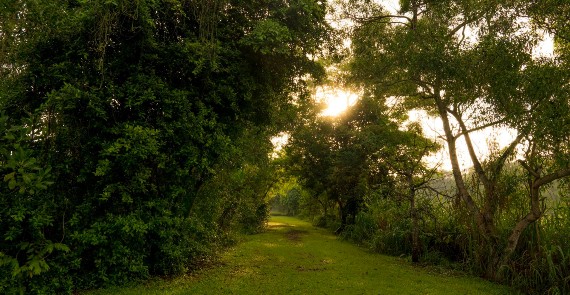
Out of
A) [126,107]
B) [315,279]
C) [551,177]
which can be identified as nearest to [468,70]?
[551,177]

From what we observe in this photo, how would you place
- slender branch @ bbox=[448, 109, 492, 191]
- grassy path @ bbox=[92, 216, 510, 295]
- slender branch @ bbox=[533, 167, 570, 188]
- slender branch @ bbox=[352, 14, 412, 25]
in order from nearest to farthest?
slender branch @ bbox=[533, 167, 570, 188]
grassy path @ bbox=[92, 216, 510, 295]
slender branch @ bbox=[448, 109, 492, 191]
slender branch @ bbox=[352, 14, 412, 25]

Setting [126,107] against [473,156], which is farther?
[473,156]

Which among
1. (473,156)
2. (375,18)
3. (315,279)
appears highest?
(375,18)

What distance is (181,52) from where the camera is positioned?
9.46 m

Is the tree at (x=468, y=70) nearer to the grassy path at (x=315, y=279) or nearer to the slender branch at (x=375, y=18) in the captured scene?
the slender branch at (x=375, y=18)

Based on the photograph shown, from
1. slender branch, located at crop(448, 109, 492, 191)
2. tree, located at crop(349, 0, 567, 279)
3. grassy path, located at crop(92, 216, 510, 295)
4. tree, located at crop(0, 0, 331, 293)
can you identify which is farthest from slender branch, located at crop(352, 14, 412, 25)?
grassy path, located at crop(92, 216, 510, 295)

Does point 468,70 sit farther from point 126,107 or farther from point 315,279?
point 126,107

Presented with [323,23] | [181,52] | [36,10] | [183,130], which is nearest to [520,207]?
[323,23]

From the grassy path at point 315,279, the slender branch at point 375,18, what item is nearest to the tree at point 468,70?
the slender branch at point 375,18

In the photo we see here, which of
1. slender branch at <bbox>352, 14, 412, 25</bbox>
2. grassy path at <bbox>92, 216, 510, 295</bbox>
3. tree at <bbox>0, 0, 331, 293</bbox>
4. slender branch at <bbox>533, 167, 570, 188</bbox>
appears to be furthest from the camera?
slender branch at <bbox>352, 14, 412, 25</bbox>

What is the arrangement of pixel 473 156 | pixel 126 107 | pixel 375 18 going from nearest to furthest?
pixel 126 107 < pixel 473 156 < pixel 375 18

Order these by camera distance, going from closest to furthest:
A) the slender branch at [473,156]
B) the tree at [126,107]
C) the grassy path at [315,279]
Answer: the tree at [126,107] → the grassy path at [315,279] → the slender branch at [473,156]

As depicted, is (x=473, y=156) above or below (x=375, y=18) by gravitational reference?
below

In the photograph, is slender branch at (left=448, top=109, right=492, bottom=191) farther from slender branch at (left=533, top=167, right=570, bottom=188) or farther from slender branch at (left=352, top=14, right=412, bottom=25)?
slender branch at (left=352, top=14, right=412, bottom=25)
